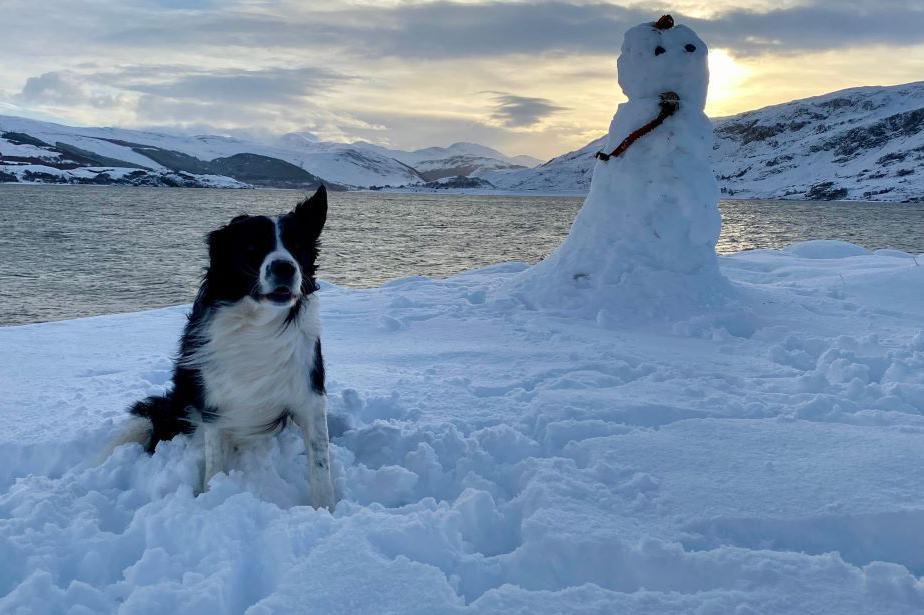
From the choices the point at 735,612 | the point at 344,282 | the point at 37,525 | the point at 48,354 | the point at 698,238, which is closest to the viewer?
the point at 735,612

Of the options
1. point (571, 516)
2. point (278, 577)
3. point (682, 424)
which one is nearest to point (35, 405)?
point (278, 577)

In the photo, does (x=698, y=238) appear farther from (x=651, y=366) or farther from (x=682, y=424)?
(x=682, y=424)

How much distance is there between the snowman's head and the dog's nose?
8483mm

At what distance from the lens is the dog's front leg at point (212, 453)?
479 centimetres

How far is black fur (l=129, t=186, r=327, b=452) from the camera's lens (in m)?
4.77

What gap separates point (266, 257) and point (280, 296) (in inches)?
12.1

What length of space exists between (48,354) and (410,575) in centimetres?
695

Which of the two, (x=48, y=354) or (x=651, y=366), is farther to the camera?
(x=48, y=354)

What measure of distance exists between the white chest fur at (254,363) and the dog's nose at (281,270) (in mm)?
293

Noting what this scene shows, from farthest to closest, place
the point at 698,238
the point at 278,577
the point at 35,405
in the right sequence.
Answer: the point at 698,238 → the point at 35,405 → the point at 278,577

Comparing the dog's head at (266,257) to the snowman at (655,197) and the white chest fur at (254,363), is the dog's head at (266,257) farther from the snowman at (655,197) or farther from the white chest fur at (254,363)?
the snowman at (655,197)

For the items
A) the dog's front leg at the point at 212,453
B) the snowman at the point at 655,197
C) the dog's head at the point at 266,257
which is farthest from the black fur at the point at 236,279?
the snowman at the point at 655,197

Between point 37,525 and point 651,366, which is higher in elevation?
point 651,366

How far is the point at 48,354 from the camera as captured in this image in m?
8.21
